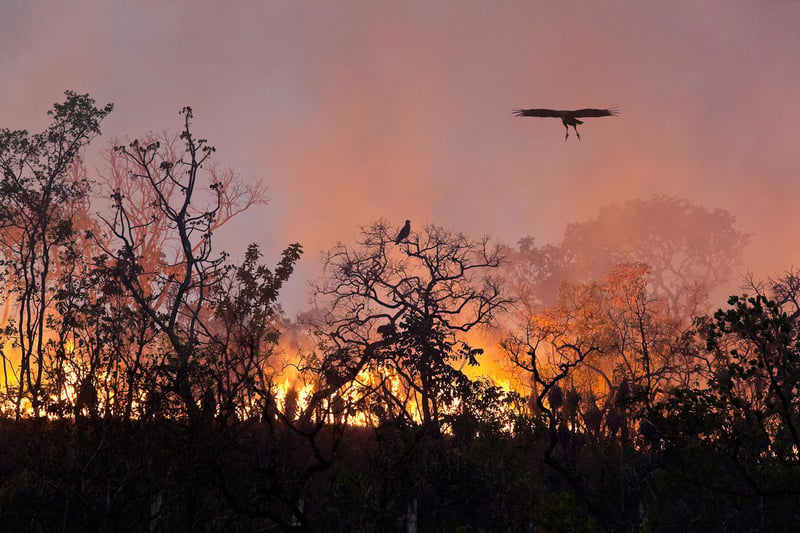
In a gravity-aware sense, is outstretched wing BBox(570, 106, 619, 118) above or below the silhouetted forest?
above

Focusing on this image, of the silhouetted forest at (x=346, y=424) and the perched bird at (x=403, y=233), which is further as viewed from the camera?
the perched bird at (x=403, y=233)

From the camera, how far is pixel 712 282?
6875 centimetres

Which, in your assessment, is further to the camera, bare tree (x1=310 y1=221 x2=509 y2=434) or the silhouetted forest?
bare tree (x1=310 y1=221 x2=509 y2=434)

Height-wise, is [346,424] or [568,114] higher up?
[568,114]

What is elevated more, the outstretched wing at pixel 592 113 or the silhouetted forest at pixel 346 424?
the outstretched wing at pixel 592 113

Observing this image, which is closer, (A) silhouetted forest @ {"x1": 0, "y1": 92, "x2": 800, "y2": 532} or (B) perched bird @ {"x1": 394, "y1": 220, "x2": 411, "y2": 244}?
(A) silhouetted forest @ {"x1": 0, "y1": 92, "x2": 800, "y2": 532}

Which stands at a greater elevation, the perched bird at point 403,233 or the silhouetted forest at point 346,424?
the perched bird at point 403,233

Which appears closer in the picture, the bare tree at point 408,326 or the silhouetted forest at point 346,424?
the silhouetted forest at point 346,424

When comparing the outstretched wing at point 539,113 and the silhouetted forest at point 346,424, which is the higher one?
the outstretched wing at point 539,113

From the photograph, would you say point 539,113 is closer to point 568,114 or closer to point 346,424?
point 568,114

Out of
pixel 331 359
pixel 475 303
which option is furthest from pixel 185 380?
pixel 475 303

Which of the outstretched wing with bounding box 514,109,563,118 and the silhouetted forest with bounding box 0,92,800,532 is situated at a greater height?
the outstretched wing with bounding box 514,109,563,118

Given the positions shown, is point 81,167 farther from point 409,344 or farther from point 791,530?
point 791,530

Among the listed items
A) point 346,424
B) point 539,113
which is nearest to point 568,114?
point 539,113
